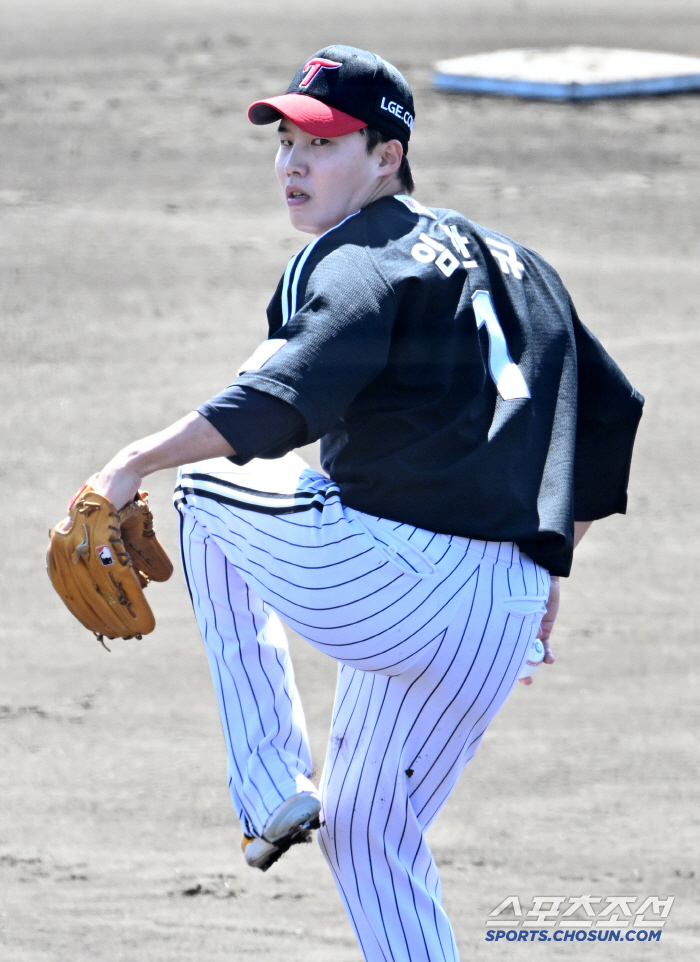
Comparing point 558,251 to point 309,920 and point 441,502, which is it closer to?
point 309,920

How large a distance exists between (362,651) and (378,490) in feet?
0.88

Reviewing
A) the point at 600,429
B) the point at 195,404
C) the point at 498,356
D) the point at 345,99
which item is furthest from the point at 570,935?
the point at 195,404

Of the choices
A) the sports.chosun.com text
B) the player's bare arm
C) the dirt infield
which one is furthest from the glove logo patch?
the sports.chosun.com text

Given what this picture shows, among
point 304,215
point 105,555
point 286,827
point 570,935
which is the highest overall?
point 304,215

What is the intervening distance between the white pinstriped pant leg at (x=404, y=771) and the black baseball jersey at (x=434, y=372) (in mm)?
169

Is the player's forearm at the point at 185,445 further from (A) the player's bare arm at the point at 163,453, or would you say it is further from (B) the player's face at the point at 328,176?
(B) the player's face at the point at 328,176

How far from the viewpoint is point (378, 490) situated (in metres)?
2.22

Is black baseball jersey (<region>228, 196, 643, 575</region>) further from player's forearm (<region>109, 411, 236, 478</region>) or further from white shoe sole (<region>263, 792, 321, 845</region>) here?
white shoe sole (<region>263, 792, 321, 845</region>)

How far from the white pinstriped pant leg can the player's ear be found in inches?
28.7

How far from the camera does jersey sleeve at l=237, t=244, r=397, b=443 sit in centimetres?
201

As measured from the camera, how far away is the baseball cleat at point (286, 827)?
2.34 m

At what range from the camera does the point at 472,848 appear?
3.53 metres

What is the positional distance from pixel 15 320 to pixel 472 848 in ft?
14.6

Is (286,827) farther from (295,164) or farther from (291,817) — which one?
(295,164)
